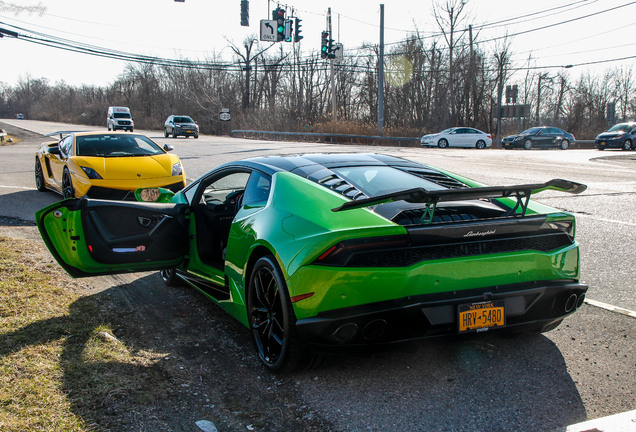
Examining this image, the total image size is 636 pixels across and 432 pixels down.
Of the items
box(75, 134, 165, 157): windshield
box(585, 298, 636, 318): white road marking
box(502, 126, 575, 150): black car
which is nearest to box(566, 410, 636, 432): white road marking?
box(585, 298, 636, 318): white road marking

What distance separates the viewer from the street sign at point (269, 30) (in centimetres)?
2614

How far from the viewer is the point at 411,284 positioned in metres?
3.09

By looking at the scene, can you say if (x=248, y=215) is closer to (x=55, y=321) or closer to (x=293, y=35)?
(x=55, y=321)

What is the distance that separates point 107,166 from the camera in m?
10.1

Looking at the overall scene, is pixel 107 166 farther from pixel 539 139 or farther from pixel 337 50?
pixel 539 139

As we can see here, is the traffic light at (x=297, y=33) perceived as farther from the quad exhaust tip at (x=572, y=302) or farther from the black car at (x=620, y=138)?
the quad exhaust tip at (x=572, y=302)

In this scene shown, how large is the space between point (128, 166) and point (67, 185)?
4.40 ft

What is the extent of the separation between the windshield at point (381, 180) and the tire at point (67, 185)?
7691 millimetres

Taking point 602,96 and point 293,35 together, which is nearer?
point 293,35

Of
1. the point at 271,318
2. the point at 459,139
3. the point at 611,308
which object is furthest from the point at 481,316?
the point at 459,139

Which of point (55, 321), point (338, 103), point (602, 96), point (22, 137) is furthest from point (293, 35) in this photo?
point (602, 96)

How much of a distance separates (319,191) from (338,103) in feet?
188

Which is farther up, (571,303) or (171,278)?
(571,303)

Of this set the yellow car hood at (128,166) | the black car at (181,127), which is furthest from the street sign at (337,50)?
the yellow car hood at (128,166)
